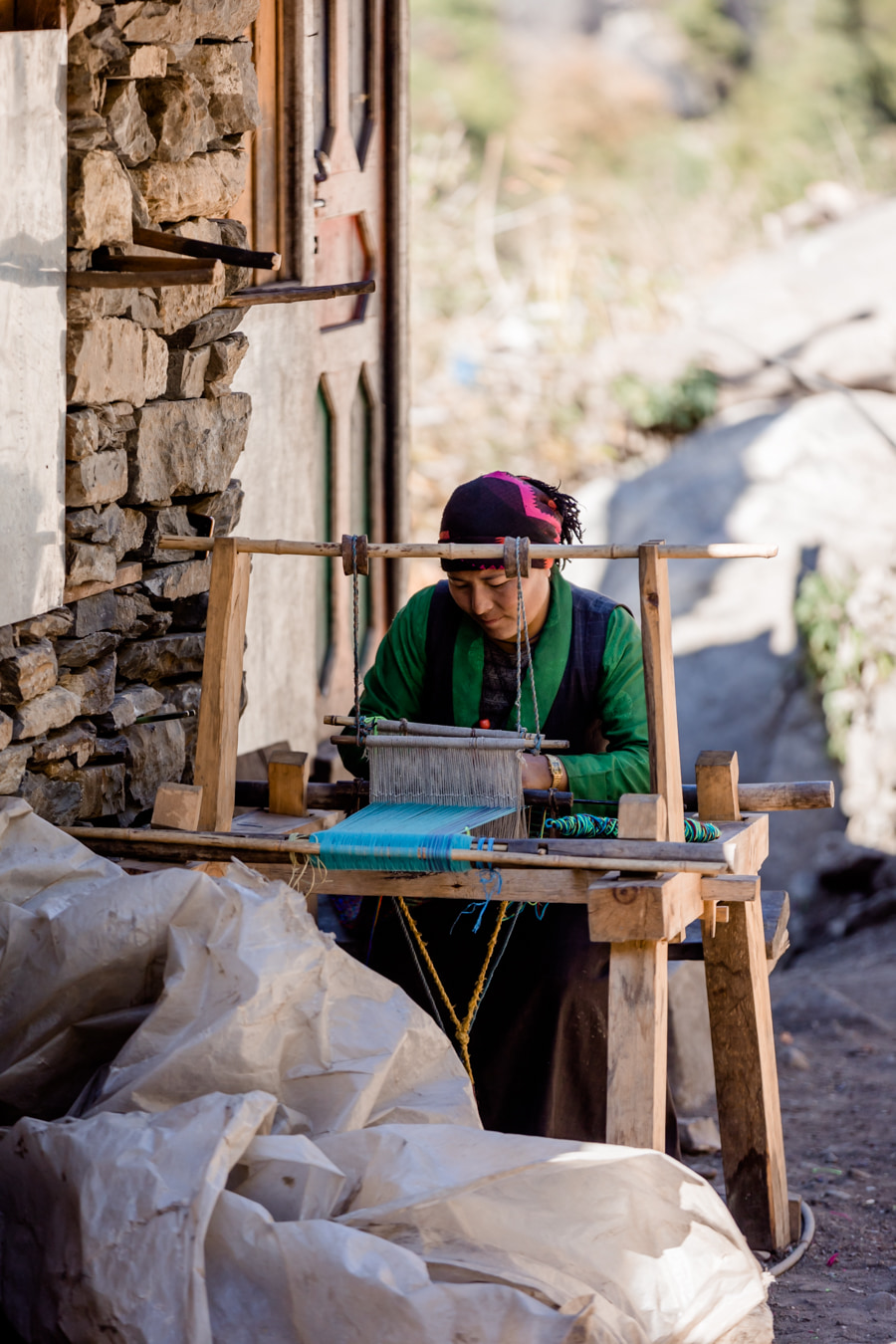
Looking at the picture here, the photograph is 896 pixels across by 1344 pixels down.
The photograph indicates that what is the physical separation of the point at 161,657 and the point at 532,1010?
1088 mm

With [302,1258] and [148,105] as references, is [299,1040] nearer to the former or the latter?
[302,1258]

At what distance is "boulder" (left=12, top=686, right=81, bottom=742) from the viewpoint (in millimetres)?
2723

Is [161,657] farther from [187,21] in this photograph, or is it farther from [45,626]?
[187,21]

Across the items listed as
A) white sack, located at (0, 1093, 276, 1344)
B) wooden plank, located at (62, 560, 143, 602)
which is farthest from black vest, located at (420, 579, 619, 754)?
white sack, located at (0, 1093, 276, 1344)

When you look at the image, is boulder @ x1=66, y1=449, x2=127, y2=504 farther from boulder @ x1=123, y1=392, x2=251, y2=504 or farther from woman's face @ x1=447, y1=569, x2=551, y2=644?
woman's face @ x1=447, y1=569, x2=551, y2=644

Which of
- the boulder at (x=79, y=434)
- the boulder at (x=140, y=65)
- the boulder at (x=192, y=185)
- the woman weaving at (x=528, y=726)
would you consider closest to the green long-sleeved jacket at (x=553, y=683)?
the woman weaving at (x=528, y=726)

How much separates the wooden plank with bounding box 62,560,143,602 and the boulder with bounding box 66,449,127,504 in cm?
16

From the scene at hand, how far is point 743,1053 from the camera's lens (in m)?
3.22

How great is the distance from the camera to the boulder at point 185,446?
10.3ft

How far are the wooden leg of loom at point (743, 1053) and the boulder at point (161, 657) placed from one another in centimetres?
116

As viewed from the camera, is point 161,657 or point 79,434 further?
point 161,657

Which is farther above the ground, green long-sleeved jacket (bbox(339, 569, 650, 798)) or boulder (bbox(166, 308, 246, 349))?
boulder (bbox(166, 308, 246, 349))

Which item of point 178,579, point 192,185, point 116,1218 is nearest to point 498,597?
point 178,579

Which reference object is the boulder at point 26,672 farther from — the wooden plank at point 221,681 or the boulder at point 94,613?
the wooden plank at point 221,681
